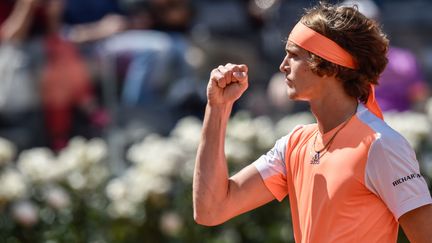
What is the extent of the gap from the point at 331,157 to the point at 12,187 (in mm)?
3579

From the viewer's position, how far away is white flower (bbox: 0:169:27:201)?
6.40 m

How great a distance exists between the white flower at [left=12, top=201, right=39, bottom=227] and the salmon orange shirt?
11.0 ft

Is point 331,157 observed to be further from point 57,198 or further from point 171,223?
point 57,198

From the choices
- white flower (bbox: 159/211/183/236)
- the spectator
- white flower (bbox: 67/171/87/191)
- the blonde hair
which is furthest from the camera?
the spectator

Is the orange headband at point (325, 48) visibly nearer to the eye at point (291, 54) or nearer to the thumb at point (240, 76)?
the eye at point (291, 54)

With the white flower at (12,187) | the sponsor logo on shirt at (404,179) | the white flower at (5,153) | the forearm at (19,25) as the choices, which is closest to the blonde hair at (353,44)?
the sponsor logo on shirt at (404,179)

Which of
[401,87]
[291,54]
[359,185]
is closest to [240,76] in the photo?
[291,54]

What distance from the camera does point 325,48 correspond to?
10.5ft

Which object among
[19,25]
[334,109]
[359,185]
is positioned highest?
[334,109]

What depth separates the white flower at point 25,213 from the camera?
20.9ft

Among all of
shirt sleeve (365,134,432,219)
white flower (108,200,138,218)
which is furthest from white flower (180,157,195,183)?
shirt sleeve (365,134,432,219)

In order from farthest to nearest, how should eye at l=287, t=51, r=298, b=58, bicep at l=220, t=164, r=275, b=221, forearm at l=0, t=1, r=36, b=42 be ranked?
forearm at l=0, t=1, r=36, b=42 < bicep at l=220, t=164, r=275, b=221 < eye at l=287, t=51, r=298, b=58

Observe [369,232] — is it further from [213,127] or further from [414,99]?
[414,99]

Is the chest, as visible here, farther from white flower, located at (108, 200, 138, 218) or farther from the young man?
white flower, located at (108, 200, 138, 218)
